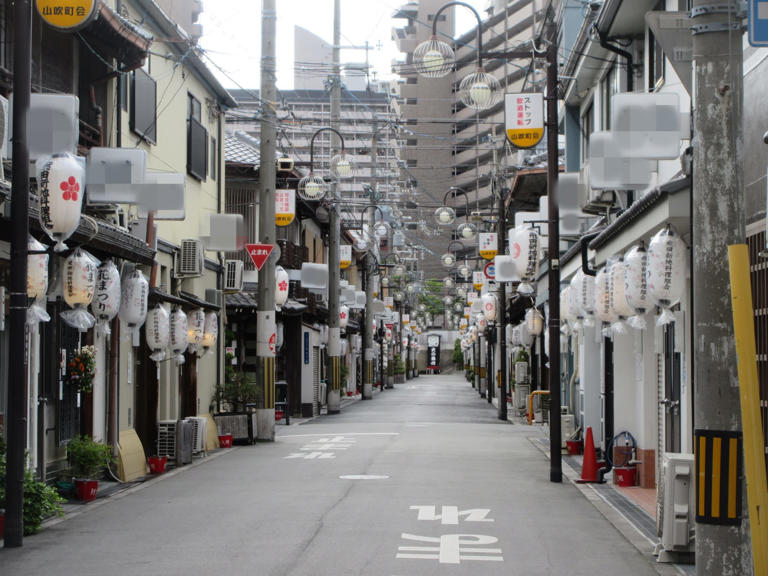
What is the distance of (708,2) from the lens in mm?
7344

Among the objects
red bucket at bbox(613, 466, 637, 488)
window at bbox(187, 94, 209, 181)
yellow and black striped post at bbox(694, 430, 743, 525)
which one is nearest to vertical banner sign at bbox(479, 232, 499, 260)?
window at bbox(187, 94, 209, 181)

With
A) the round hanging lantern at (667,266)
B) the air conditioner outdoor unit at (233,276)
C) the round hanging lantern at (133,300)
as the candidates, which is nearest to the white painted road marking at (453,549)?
the round hanging lantern at (667,266)

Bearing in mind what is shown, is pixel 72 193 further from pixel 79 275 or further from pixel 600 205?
pixel 600 205

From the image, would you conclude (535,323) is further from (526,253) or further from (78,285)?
(78,285)

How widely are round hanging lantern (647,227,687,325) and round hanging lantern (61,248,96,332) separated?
25.1 ft

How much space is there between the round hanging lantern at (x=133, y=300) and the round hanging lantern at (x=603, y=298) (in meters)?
7.47

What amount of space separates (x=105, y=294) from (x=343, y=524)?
5.40 m

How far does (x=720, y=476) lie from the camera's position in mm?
7227

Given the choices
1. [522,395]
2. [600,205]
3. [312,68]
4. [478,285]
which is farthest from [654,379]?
[478,285]

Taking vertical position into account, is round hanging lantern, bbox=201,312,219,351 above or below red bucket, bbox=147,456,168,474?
above

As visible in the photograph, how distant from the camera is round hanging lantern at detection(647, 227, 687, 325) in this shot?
12188mm

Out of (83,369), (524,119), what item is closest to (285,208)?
(524,119)

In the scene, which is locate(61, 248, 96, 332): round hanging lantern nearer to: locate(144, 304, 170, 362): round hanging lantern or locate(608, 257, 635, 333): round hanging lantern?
locate(144, 304, 170, 362): round hanging lantern

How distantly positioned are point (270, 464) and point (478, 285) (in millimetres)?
38160
